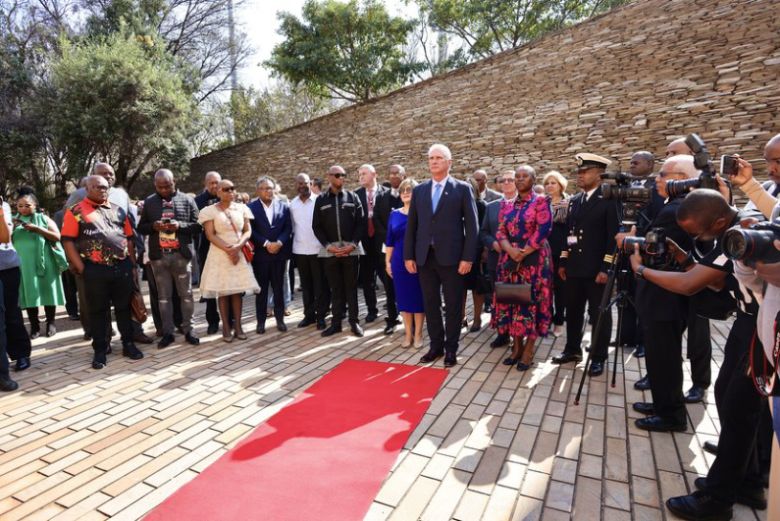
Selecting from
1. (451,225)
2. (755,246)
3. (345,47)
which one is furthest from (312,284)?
(345,47)

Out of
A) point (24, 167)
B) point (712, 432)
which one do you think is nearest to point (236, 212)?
point (712, 432)

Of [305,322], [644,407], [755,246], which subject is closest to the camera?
[755,246]

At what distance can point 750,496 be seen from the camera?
77.7 inches

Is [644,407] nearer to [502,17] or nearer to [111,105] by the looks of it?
[111,105]

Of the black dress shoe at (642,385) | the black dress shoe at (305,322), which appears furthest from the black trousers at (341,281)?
the black dress shoe at (642,385)

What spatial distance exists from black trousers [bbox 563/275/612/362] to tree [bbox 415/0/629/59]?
17797 millimetres

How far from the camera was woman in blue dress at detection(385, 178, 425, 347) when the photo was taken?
4.39m

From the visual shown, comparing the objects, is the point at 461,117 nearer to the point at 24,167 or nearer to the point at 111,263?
the point at 111,263

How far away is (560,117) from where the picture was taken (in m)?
10.2

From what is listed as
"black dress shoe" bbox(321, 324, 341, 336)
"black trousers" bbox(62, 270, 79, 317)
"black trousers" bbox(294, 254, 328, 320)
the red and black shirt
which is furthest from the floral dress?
"black trousers" bbox(62, 270, 79, 317)

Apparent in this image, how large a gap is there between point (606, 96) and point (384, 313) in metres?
7.53

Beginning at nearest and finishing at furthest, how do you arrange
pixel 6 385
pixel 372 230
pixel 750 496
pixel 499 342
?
pixel 750 496
pixel 6 385
pixel 499 342
pixel 372 230

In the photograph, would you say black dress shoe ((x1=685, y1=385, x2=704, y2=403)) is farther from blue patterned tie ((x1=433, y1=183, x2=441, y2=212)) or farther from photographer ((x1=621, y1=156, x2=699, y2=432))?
blue patterned tie ((x1=433, y1=183, x2=441, y2=212))

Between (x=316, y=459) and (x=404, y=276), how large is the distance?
227 centimetres
